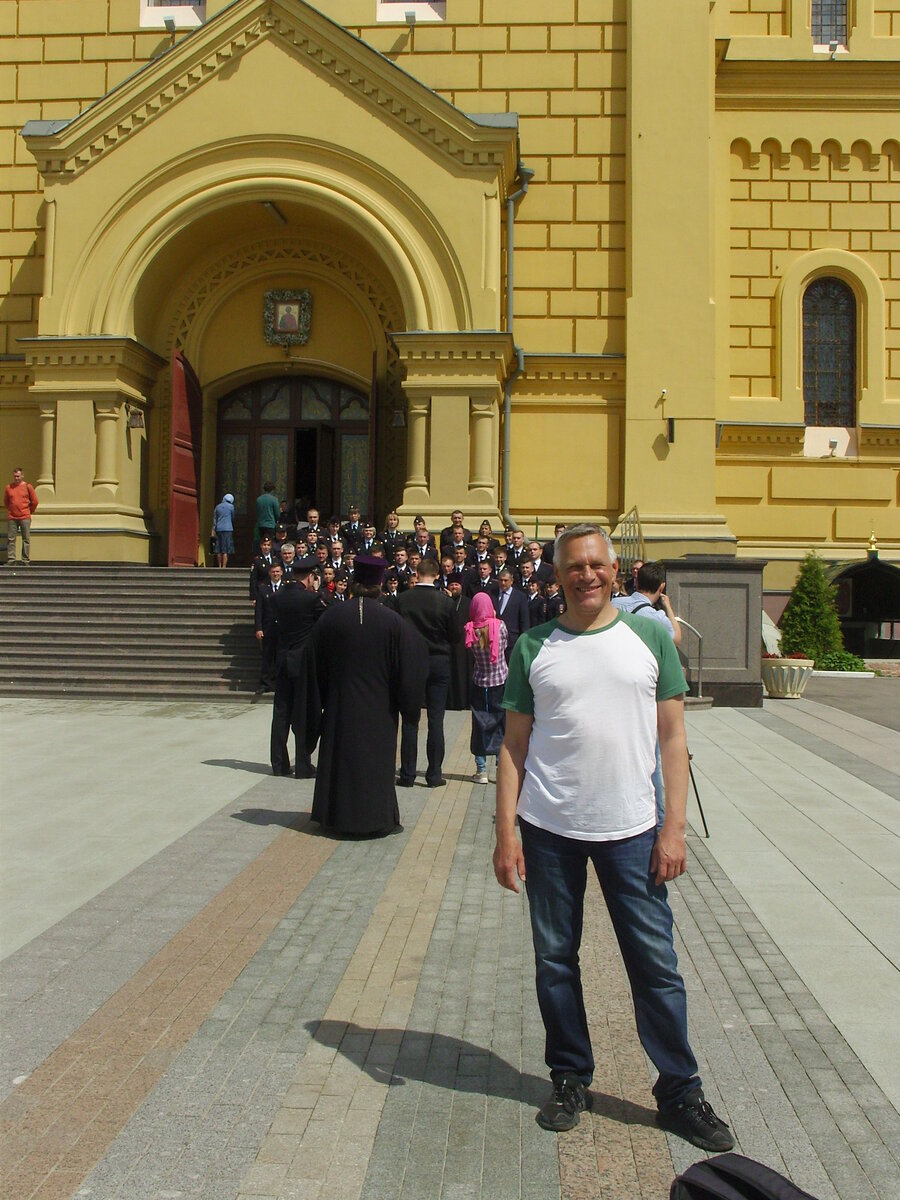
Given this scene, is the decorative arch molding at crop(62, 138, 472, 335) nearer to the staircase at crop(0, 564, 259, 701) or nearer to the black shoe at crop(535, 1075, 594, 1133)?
the staircase at crop(0, 564, 259, 701)

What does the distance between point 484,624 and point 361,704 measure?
207 cm

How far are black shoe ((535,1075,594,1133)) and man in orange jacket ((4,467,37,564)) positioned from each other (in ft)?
58.1

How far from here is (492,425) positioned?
20.0m

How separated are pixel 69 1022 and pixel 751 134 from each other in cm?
2199

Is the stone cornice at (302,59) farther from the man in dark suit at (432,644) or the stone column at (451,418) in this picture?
the man in dark suit at (432,644)

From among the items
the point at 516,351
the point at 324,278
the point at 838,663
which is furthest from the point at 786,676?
the point at 324,278

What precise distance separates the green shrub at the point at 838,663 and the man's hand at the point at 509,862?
1684 cm

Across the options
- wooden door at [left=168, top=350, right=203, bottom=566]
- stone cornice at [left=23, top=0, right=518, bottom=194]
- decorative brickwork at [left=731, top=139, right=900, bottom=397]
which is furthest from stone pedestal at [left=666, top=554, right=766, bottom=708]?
wooden door at [left=168, top=350, right=203, bottom=566]

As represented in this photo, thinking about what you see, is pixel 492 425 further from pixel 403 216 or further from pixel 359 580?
pixel 359 580

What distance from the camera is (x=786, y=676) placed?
1678 cm

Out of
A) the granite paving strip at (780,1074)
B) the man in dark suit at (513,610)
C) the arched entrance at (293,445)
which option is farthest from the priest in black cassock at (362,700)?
the arched entrance at (293,445)

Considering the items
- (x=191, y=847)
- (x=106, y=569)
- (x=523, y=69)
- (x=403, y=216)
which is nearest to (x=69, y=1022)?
(x=191, y=847)

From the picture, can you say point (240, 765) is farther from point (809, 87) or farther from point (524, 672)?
point (809, 87)

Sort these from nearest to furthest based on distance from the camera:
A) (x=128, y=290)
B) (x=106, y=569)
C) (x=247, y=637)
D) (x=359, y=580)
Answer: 1. (x=359, y=580)
2. (x=247, y=637)
3. (x=106, y=569)
4. (x=128, y=290)
